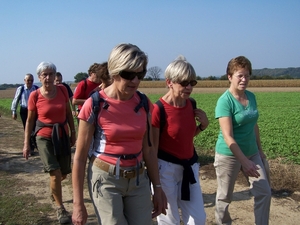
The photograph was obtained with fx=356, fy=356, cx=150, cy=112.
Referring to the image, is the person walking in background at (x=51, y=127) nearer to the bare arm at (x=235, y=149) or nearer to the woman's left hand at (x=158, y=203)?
the woman's left hand at (x=158, y=203)

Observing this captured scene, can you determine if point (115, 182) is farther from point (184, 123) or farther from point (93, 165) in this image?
point (184, 123)

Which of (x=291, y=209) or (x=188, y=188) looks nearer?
(x=188, y=188)

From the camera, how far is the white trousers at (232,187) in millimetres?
3725

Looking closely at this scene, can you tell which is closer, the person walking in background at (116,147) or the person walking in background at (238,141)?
the person walking in background at (116,147)

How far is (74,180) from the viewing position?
2475 millimetres

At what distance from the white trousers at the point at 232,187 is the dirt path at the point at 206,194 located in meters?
0.59

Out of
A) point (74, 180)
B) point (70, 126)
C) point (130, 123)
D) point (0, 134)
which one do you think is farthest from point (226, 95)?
point (0, 134)

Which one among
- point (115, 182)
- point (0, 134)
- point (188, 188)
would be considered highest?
point (115, 182)

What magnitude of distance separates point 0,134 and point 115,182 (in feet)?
38.6

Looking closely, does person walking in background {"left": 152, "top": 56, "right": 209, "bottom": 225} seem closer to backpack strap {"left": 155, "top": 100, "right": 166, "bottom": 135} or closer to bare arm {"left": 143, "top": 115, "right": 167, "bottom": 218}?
backpack strap {"left": 155, "top": 100, "right": 166, "bottom": 135}

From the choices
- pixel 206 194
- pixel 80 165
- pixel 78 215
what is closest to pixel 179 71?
pixel 80 165

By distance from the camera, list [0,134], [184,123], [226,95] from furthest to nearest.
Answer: [0,134], [226,95], [184,123]

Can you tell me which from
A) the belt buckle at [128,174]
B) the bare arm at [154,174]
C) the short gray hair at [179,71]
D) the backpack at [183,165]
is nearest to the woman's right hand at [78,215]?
the belt buckle at [128,174]

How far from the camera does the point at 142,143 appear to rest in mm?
2783
